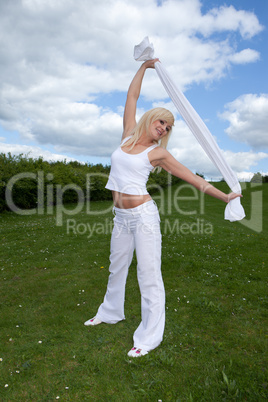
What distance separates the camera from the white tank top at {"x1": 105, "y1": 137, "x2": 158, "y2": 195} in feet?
14.1

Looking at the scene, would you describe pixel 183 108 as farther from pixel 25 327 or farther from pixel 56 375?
pixel 25 327

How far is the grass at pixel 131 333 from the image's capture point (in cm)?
380

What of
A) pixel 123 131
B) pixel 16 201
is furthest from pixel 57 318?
pixel 16 201

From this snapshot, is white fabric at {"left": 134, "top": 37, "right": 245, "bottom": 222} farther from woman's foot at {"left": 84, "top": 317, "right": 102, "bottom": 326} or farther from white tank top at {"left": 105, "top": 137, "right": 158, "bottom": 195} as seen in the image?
woman's foot at {"left": 84, "top": 317, "right": 102, "bottom": 326}

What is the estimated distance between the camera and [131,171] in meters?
4.33

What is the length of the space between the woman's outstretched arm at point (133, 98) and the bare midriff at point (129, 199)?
108 centimetres

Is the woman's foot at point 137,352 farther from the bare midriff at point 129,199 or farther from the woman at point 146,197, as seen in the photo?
the bare midriff at point 129,199

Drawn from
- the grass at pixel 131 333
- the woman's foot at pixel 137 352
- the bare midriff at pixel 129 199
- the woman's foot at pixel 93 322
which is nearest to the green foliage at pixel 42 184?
the grass at pixel 131 333

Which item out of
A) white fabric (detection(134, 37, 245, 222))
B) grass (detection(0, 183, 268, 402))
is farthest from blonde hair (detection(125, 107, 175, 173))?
grass (detection(0, 183, 268, 402))

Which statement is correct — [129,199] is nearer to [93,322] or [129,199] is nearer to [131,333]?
[131,333]

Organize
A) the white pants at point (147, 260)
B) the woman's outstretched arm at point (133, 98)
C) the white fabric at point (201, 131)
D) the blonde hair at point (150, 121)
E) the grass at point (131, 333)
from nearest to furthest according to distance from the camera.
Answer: the grass at point (131, 333), the blonde hair at point (150, 121), the white pants at point (147, 260), the white fabric at point (201, 131), the woman's outstretched arm at point (133, 98)

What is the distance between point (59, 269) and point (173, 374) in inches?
230

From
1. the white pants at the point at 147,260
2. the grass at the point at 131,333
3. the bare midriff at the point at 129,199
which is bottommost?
the grass at the point at 131,333

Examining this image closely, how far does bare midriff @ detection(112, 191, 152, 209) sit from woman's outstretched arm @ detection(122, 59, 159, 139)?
3.56 ft
